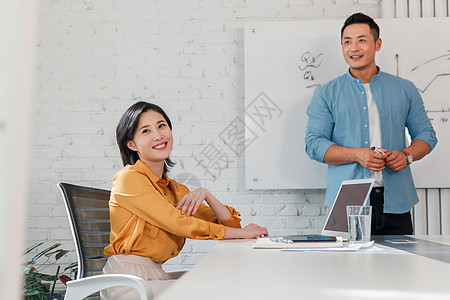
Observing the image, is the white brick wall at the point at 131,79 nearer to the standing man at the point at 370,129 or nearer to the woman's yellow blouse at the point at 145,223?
the standing man at the point at 370,129

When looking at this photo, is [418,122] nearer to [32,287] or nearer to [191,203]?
[191,203]

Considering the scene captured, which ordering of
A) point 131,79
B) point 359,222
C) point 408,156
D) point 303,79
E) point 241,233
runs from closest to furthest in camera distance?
point 359,222, point 241,233, point 408,156, point 303,79, point 131,79

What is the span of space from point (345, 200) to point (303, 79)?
153 cm

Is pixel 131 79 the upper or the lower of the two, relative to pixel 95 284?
upper

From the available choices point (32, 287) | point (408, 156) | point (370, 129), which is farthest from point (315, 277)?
point (32, 287)

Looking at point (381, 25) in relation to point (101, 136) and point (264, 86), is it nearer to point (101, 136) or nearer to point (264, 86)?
point (264, 86)

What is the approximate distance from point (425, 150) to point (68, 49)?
90.1 inches

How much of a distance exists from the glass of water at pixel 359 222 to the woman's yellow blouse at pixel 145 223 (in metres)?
0.43

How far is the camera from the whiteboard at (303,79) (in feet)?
10.1

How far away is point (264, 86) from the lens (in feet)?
10.2

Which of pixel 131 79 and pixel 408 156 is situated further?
pixel 131 79

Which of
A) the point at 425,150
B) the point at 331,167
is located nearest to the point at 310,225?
the point at 331,167

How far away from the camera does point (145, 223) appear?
1.67 metres

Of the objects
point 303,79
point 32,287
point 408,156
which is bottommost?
point 32,287
